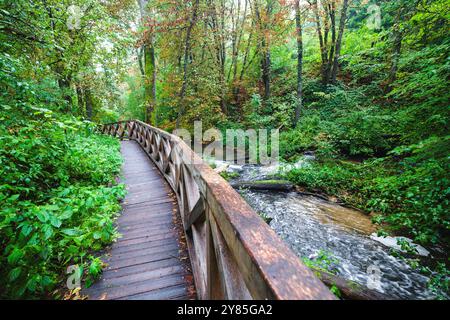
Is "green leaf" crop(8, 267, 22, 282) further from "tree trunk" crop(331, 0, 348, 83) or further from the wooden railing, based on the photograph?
"tree trunk" crop(331, 0, 348, 83)

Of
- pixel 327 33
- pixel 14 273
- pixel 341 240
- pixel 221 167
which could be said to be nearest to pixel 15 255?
pixel 14 273

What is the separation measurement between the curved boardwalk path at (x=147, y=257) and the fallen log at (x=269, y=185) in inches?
130

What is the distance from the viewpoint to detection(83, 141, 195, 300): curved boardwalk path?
2.15m

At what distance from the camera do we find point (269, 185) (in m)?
7.02

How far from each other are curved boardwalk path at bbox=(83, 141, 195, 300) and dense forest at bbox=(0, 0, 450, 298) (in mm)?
206

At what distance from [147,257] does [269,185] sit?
501 cm

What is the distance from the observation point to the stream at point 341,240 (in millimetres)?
3534

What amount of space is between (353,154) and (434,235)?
5191 mm

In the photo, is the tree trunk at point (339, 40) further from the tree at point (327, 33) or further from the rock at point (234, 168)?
the rock at point (234, 168)

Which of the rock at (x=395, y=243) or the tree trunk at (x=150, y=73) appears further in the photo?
the tree trunk at (x=150, y=73)

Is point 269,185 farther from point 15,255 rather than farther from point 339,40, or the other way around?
point 339,40

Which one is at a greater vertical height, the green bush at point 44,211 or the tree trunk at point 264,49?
the tree trunk at point 264,49

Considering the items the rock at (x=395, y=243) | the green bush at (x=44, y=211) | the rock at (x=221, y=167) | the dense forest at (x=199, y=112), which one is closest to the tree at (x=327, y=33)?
the dense forest at (x=199, y=112)
